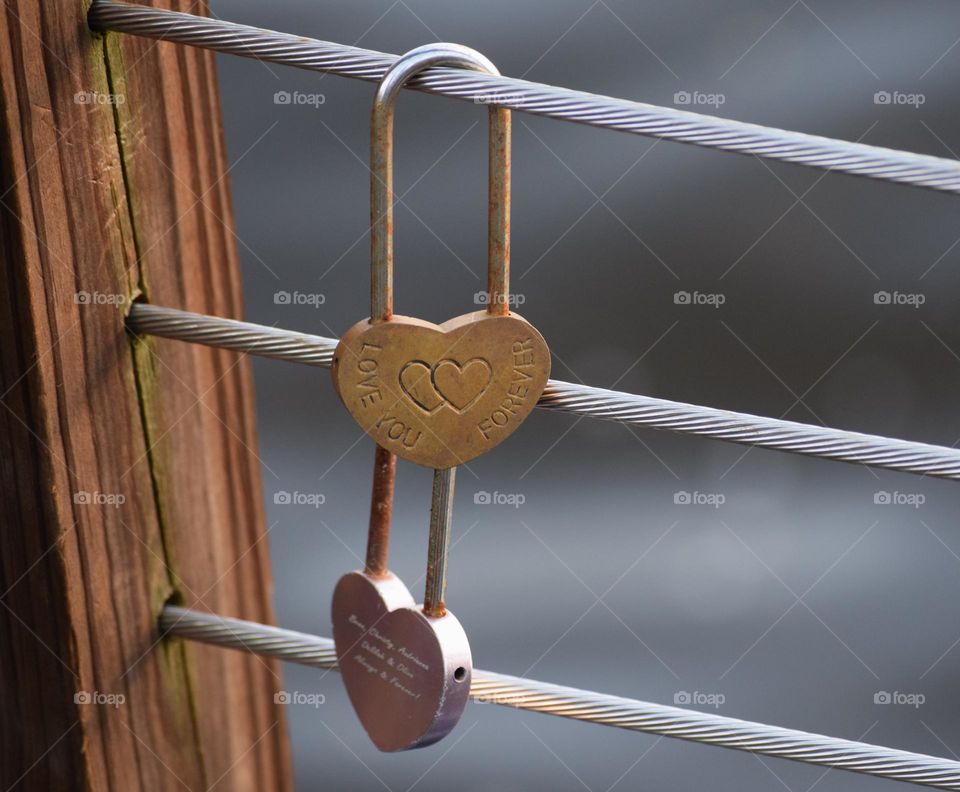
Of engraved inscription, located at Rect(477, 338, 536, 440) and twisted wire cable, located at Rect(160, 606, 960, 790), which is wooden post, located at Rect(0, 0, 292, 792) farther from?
engraved inscription, located at Rect(477, 338, 536, 440)

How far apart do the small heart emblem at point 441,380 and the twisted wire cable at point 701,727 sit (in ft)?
0.59

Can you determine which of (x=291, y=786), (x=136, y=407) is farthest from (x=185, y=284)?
(x=291, y=786)

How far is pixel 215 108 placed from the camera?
0.73m

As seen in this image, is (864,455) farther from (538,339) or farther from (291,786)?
(291,786)

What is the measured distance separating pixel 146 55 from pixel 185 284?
15 cm

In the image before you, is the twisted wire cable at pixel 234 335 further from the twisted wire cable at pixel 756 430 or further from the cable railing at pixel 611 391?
the twisted wire cable at pixel 756 430

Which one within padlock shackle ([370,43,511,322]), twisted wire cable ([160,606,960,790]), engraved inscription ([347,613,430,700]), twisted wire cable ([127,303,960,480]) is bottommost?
twisted wire cable ([160,606,960,790])

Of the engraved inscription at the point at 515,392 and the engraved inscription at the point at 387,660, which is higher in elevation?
the engraved inscription at the point at 515,392

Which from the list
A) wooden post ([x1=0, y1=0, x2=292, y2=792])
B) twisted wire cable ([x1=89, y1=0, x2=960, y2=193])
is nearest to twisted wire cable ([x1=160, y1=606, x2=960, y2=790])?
wooden post ([x1=0, y1=0, x2=292, y2=792])

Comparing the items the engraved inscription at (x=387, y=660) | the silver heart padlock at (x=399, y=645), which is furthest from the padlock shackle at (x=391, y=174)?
the engraved inscription at (x=387, y=660)

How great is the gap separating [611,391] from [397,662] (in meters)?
0.20

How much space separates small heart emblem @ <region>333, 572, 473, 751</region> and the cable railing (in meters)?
0.04

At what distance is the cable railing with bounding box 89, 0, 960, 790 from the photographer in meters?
0.48

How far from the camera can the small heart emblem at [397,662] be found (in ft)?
1.89
